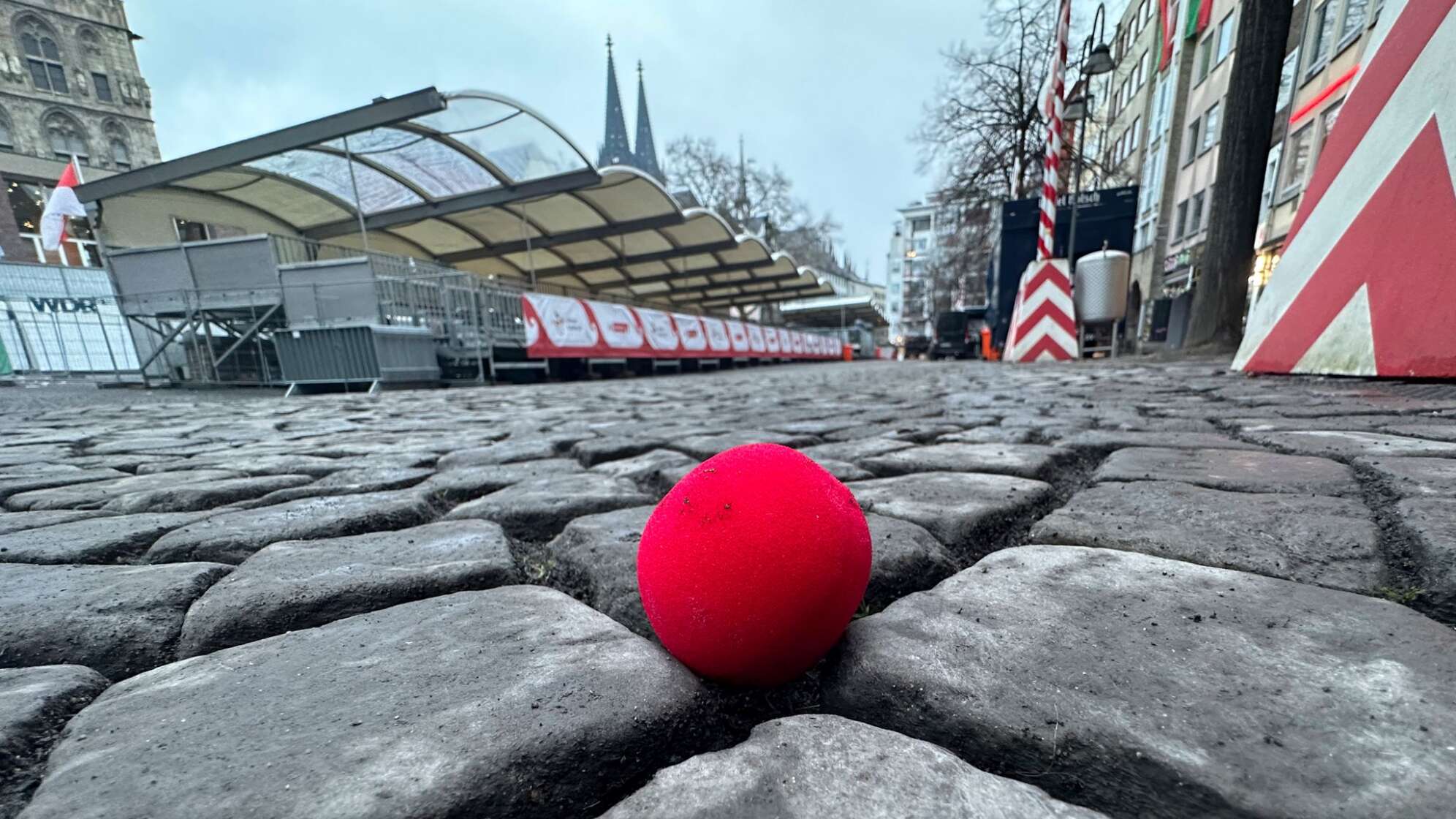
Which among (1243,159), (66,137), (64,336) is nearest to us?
(1243,159)

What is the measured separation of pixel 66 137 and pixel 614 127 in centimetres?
3378

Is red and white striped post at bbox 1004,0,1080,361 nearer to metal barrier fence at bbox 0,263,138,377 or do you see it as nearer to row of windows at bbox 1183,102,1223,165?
row of windows at bbox 1183,102,1223,165

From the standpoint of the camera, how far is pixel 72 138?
2458cm

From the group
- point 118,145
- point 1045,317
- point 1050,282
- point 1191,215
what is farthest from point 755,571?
point 118,145

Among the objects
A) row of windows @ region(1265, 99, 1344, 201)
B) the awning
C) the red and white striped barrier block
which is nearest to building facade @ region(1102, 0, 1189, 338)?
row of windows @ region(1265, 99, 1344, 201)

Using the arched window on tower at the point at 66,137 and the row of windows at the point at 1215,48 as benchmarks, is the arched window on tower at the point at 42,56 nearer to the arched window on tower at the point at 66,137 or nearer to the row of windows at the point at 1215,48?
the arched window on tower at the point at 66,137

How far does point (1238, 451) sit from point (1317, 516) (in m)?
0.68

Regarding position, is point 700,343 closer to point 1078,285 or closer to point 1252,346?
point 1078,285

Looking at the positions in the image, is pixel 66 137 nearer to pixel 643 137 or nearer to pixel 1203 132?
pixel 643 137

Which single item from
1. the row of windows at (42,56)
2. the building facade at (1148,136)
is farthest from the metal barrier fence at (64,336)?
the building facade at (1148,136)

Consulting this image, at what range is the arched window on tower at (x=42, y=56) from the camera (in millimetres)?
24375

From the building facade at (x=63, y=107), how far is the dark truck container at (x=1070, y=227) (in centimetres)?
3025

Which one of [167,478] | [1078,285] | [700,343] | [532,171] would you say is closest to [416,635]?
[167,478]

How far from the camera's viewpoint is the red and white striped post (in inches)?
319
